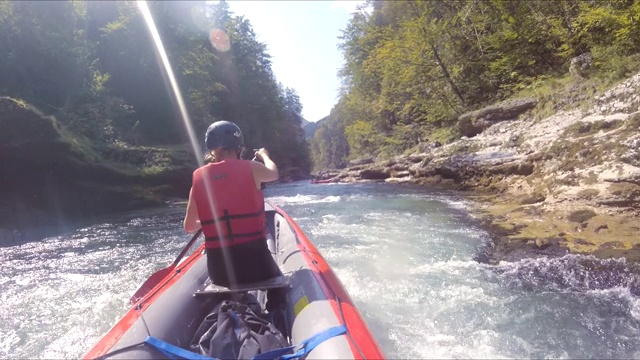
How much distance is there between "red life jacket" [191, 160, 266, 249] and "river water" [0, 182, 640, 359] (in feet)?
4.64

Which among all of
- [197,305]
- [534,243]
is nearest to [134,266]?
[197,305]

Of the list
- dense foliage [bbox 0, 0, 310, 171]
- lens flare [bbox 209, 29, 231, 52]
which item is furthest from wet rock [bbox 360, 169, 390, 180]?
lens flare [bbox 209, 29, 231, 52]

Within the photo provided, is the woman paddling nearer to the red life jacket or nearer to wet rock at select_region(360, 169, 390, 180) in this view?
the red life jacket

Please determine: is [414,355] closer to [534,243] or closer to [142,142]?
[534,243]

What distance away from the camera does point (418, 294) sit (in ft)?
13.0

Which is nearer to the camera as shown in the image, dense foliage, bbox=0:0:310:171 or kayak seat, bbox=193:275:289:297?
kayak seat, bbox=193:275:289:297

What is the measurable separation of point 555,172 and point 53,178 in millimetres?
12392

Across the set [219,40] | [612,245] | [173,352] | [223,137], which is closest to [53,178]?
[223,137]

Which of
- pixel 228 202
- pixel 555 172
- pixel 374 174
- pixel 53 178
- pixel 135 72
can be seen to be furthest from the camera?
pixel 135 72

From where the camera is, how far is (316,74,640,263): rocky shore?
5.01 meters

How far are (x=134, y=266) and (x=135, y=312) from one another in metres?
3.38

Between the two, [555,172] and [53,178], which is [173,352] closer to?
[555,172]

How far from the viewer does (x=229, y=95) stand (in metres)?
33.3

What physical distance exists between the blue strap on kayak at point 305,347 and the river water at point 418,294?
48.8 inches
